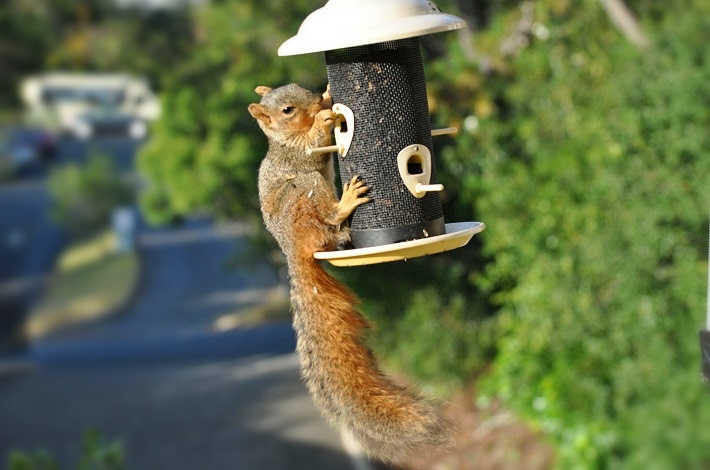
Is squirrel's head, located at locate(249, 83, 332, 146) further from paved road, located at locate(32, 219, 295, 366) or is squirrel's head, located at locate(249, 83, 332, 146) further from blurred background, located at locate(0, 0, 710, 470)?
paved road, located at locate(32, 219, 295, 366)

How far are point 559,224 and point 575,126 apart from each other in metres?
0.45

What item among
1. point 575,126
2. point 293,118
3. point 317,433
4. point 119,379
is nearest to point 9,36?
point 119,379

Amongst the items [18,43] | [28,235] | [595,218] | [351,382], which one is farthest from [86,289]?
[351,382]

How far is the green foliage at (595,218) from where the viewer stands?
4.26 m

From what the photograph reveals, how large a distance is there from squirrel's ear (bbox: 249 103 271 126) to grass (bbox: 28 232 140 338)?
4990 mm

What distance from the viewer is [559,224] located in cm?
482

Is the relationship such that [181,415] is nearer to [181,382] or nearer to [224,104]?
[181,382]

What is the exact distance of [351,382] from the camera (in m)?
2.12

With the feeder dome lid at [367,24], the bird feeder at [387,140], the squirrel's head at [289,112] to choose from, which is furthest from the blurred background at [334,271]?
the feeder dome lid at [367,24]

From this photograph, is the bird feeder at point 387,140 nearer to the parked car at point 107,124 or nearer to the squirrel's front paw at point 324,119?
the squirrel's front paw at point 324,119

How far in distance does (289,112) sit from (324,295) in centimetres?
41

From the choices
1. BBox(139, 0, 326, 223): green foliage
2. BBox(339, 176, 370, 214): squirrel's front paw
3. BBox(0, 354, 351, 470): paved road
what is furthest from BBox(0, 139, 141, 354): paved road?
BBox(339, 176, 370, 214): squirrel's front paw

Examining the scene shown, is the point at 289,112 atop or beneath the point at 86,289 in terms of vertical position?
atop

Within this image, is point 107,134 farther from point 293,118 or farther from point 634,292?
point 293,118
